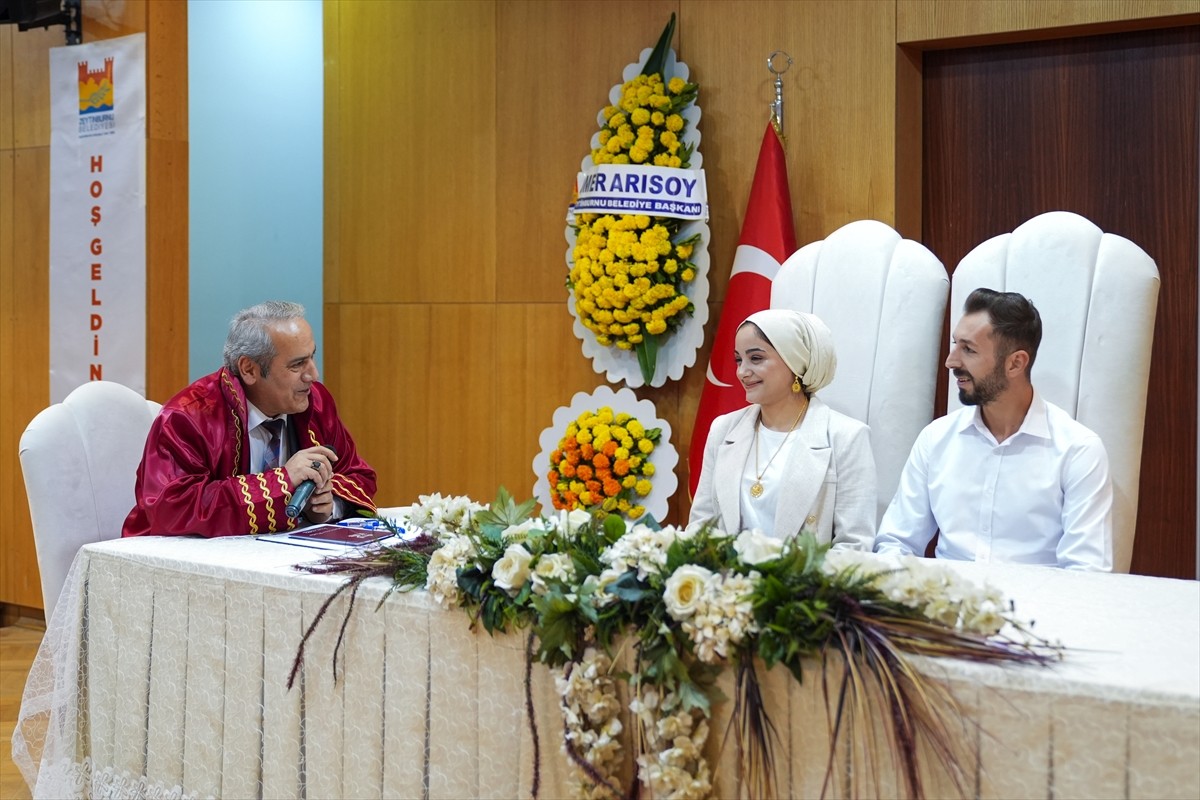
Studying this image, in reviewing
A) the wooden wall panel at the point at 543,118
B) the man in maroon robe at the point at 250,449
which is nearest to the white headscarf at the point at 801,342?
the man in maroon robe at the point at 250,449

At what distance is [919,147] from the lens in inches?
194

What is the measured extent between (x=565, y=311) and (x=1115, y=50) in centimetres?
243

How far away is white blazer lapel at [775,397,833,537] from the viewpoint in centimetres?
325

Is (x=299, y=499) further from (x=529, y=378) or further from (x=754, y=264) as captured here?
(x=529, y=378)

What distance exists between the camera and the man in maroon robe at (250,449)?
2939 mm

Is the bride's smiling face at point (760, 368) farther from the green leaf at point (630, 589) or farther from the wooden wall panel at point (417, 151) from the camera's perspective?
the wooden wall panel at point (417, 151)

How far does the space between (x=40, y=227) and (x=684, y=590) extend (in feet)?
15.8

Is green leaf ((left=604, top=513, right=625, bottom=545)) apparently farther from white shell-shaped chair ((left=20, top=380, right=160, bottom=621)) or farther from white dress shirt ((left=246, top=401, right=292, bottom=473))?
white shell-shaped chair ((left=20, top=380, right=160, bottom=621))

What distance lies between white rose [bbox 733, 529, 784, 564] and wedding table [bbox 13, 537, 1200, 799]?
0.17m

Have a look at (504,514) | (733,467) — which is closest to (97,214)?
(733,467)

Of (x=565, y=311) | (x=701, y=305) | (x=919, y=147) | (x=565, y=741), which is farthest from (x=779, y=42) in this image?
(x=565, y=741)

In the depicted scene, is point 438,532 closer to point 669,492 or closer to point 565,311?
point 669,492

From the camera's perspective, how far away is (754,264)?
4.79 metres

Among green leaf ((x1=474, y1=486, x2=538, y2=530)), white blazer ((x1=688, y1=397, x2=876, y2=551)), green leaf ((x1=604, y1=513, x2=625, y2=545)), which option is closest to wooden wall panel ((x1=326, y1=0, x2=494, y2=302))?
white blazer ((x1=688, y1=397, x2=876, y2=551))
